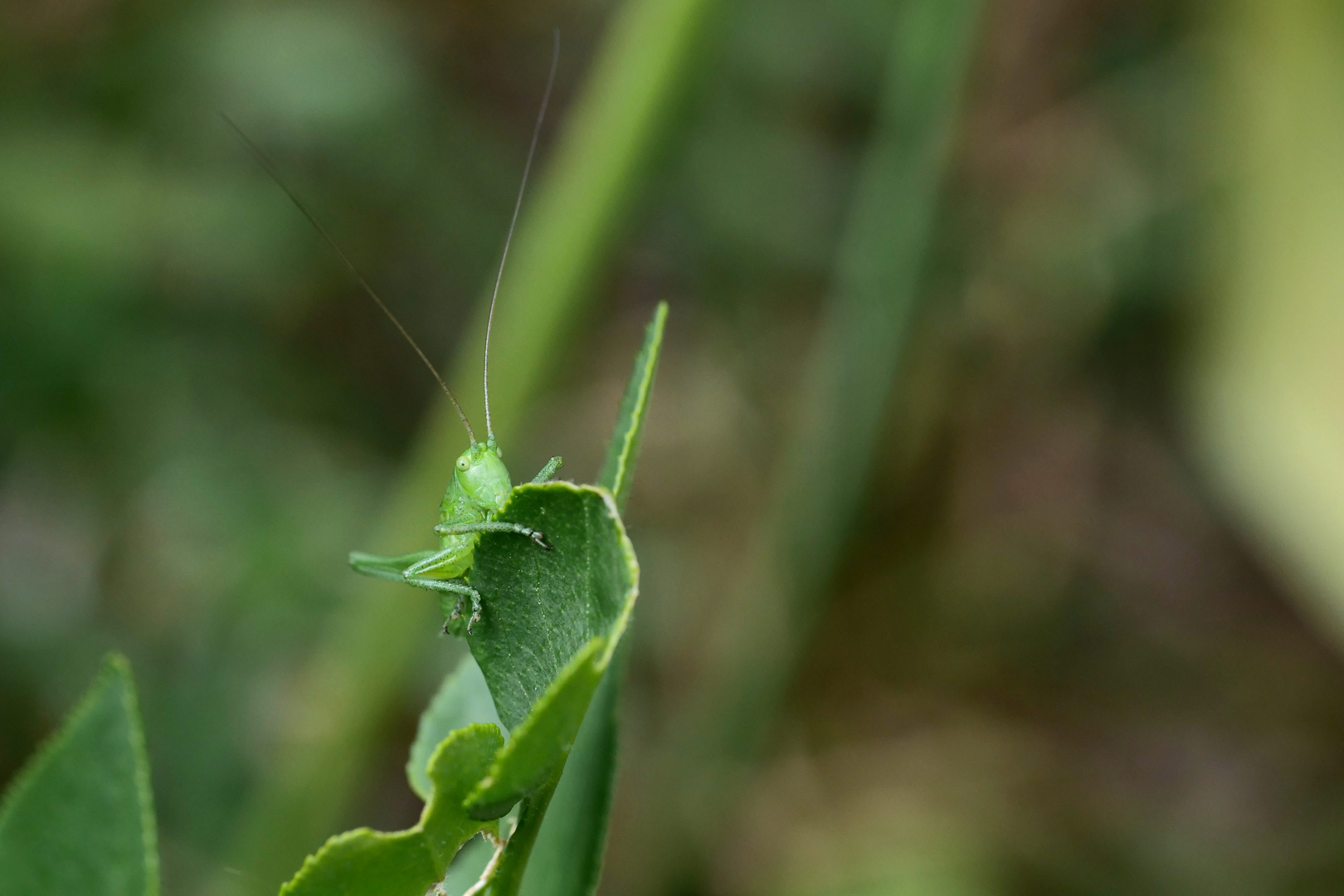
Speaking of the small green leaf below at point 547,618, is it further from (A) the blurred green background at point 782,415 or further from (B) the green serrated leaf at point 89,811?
(A) the blurred green background at point 782,415

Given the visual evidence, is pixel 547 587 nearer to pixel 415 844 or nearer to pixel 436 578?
pixel 415 844

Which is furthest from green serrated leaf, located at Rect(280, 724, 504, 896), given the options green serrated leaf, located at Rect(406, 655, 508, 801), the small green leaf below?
green serrated leaf, located at Rect(406, 655, 508, 801)

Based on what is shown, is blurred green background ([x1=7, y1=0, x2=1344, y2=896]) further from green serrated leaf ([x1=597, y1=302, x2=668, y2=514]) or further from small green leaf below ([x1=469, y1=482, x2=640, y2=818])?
small green leaf below ([x1=469, y1=482, x2=640, y2=818])

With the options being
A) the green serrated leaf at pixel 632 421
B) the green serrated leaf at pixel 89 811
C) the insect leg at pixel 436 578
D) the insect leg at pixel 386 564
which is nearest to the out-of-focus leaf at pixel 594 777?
the green serrated leaf at pixel 632 421

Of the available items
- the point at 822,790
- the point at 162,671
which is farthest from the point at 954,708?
the point at 162,671

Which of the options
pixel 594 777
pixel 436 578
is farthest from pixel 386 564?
pixel 594 777

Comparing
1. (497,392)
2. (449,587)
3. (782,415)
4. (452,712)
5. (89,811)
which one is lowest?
(89,811)

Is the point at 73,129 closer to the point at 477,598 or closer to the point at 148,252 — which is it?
the point at 148,252
